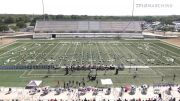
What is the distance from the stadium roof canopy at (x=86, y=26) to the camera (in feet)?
334

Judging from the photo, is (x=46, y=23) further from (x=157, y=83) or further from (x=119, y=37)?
(x=157, y=83)

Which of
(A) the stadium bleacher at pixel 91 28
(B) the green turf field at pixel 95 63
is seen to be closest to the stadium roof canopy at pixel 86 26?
(A) the stadium bleacher at pixel 91 28

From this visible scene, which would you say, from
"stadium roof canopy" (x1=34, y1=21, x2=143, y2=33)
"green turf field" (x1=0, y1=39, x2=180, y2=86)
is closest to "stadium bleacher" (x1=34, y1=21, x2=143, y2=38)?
"stadium roof canopy" (x1=34, y1=21, x2=143, y2=33)

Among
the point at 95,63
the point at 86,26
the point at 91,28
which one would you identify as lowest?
the point at 95,63

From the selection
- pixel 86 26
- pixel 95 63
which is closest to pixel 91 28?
pixel 86 26

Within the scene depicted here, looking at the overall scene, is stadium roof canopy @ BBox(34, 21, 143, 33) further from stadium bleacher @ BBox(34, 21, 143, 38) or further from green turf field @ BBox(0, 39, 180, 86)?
green turf field @ BBox(0, 39, 180, 86)

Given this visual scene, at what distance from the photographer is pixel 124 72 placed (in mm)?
41156

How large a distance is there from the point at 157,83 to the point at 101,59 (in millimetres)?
16086

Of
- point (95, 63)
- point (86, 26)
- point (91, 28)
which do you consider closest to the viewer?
point (95, 63)

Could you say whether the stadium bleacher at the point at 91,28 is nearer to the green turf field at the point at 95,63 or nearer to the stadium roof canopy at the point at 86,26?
the stadium roof canopy at the point at 86,26

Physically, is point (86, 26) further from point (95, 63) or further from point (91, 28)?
point (95, 63)

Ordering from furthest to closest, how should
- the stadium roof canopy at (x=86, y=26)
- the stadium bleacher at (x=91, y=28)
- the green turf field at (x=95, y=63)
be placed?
the stadium roof canopy at (x=86, y=26)
the stadium bleacher at (x=91, y=28)
the green turf field at (x=95, y=63)

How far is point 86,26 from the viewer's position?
105812 millimetres

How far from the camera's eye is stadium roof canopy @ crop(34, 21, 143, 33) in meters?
102
